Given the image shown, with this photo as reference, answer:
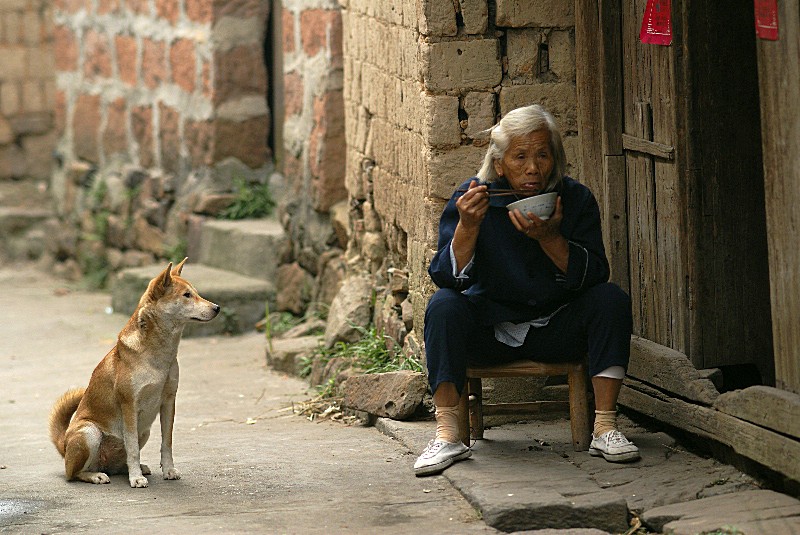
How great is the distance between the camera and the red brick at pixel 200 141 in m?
9.30

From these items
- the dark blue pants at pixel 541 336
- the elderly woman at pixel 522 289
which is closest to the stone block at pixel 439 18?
the elderly woman at pixel 522 289

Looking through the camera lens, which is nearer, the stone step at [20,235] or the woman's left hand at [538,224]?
the woman's left hand at [538,224]


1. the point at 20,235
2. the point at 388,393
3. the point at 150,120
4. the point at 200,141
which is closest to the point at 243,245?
the point at 200,141

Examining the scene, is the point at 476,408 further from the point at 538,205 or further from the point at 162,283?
the point at 162,283

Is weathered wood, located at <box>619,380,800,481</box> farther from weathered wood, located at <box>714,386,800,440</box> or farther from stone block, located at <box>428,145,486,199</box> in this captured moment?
stone block, located at <box>428,145,486,199</box>

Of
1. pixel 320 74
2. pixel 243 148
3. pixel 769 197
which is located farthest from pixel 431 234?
pixel 243 148

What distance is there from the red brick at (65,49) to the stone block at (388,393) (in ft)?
20.8

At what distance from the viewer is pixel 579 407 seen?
4832mm

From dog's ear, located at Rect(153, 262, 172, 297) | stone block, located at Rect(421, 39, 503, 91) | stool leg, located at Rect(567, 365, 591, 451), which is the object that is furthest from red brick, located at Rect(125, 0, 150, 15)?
stool leg, located at Rect(567, 365, 591, 451)

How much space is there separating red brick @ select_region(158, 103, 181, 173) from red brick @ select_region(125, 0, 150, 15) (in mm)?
762

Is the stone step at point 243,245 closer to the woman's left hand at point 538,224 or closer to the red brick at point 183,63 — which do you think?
the red brick at point 183,63

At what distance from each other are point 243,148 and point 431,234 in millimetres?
4003

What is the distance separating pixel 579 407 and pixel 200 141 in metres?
5.28

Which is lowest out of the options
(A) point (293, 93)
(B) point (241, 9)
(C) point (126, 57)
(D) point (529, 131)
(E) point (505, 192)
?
(E) point (505, 192)
